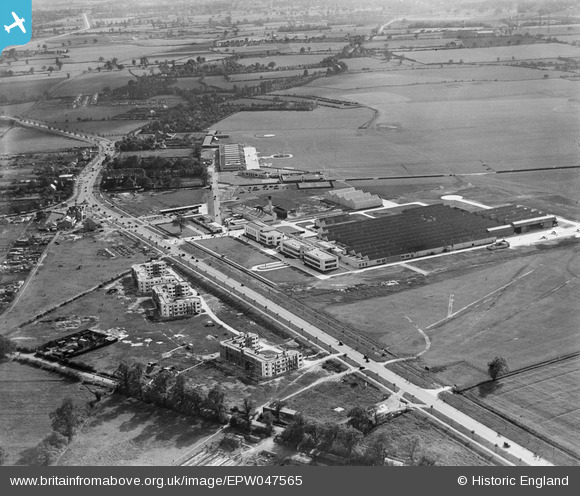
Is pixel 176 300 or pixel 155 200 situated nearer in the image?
pixel 176 300

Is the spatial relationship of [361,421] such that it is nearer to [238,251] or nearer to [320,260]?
[320,260]

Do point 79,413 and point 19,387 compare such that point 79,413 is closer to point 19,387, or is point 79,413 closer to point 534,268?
point 19,387

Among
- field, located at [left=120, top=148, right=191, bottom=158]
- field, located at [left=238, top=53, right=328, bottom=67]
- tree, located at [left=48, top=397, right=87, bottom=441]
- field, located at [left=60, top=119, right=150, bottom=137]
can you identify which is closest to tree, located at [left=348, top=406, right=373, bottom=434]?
tree, located at [left=48, top=397, right=87, bottom=441]

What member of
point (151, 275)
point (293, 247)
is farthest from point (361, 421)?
point (293, 247)

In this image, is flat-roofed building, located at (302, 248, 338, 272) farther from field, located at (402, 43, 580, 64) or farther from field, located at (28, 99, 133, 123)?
field, located at (402, 43, 580, 64)

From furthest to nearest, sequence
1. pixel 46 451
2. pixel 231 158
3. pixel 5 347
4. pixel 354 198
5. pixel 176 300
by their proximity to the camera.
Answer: pixel 231 158 → pixel 354 198 → pixel 176 300 → pixel 5 347 → pixel 46 451

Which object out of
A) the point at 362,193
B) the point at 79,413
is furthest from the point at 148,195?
the point at 79,413
